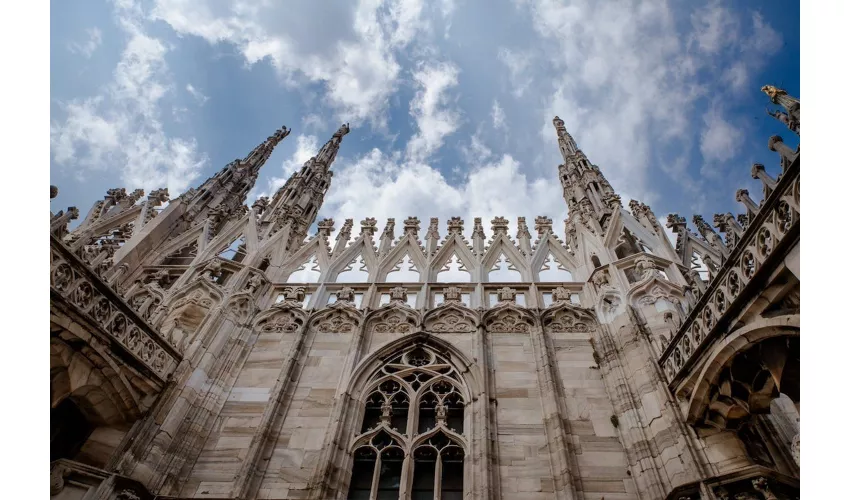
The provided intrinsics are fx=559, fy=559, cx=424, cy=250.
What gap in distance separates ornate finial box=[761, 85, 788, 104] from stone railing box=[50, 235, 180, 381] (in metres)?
10.3

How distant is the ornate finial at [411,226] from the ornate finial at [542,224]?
345 cm

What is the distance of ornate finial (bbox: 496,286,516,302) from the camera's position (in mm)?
12789

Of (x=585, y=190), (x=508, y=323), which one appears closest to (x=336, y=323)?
(x=508, y=323)

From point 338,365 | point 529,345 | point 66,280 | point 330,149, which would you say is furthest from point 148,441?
point 330,149

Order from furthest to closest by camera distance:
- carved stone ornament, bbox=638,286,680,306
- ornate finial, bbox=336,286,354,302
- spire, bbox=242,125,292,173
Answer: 1. spire, bbox=242,125,292,173
2. ornate finial, bbox=336,286,354,302
3. carved stone ornament, bbox=638,286,680,306

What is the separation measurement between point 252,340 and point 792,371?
31.0ft

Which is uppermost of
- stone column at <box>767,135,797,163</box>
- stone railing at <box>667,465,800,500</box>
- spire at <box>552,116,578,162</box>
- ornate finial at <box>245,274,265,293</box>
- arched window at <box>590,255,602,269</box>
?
spire at <box>552,116,578,162</box>

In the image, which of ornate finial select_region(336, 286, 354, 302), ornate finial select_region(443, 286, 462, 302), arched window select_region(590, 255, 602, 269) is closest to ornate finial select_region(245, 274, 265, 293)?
ornate finial select_region(336, 286, 354, 302)

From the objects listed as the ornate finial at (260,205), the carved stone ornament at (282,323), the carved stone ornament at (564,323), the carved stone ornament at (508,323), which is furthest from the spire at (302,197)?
the carved stone ornament at (564,323)

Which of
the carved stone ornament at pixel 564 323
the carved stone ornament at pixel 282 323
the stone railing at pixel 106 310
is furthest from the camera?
the carved stone ornament at pixel 282 323

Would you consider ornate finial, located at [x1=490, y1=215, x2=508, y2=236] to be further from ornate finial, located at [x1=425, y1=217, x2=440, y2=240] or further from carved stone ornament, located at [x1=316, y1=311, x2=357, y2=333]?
carved stone ornament, located at [x1=316, y1=311, x2=357, y2=333]

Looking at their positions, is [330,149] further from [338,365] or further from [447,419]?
[447,419]

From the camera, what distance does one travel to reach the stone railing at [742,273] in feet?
19.9

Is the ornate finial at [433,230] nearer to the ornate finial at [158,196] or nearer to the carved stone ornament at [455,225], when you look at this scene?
the carved stone ornament at [455,225]
